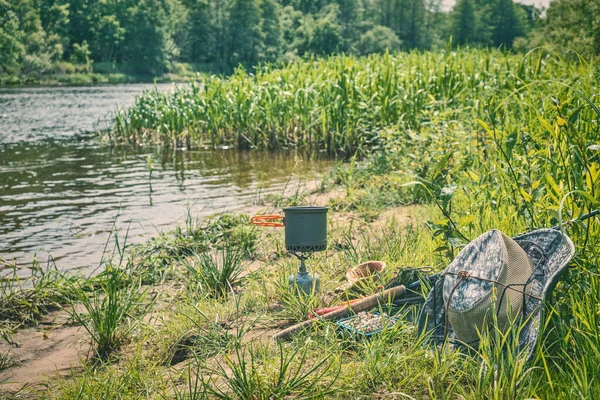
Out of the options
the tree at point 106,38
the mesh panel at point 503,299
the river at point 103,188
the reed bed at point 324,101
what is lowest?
the river at point 103,188

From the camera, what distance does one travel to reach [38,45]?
64812 millimetres

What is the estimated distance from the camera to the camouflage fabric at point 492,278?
9.11 feet

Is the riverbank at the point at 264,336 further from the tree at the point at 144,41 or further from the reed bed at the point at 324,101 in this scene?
the tree at the point at 144,41

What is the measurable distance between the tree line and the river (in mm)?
49767

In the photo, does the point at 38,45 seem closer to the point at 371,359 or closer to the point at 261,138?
the point at 261,138

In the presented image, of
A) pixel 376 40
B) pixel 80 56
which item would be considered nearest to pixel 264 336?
pixel 80 56

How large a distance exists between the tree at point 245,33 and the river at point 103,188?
7777 centimetres

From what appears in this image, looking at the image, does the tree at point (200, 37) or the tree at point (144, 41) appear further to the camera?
the tree at point (200, 37)

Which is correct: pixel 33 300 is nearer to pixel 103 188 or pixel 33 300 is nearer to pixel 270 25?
pixel 103 188

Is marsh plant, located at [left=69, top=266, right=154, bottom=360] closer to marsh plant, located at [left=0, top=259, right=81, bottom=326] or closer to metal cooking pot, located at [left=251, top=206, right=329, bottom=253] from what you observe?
marsh plant, located at [left=0, top=259, right=81, bottom=326]

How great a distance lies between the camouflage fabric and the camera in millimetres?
2777

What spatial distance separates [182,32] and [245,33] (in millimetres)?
13887

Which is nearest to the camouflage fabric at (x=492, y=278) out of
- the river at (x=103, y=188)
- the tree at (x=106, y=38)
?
the river at (x=103, y=188)

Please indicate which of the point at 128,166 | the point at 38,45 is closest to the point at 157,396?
the point at 128,166
